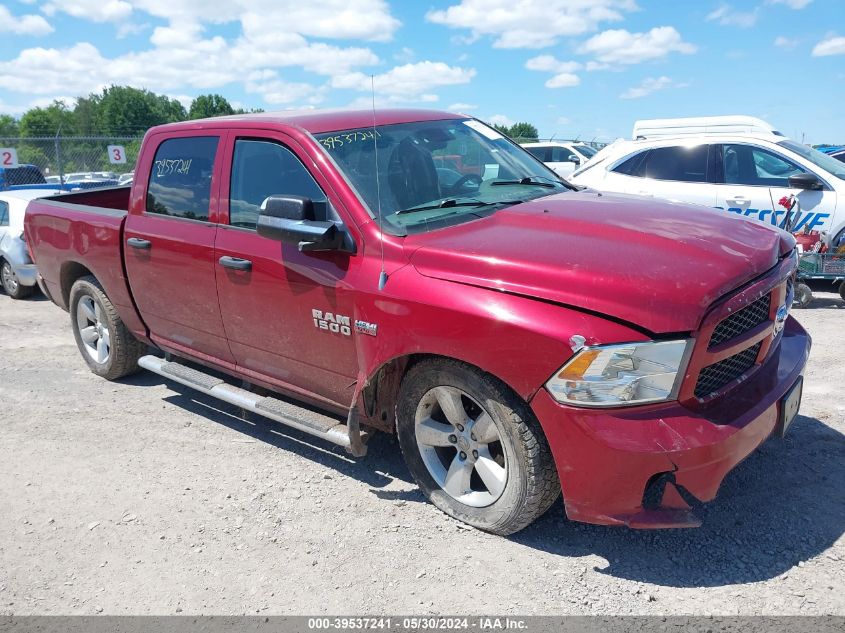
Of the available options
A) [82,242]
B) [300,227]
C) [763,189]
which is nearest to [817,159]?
[763,189]

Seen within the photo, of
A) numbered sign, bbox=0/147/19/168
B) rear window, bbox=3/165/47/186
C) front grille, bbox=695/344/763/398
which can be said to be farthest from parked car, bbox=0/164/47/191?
front grille, bbox=695/344/763/398

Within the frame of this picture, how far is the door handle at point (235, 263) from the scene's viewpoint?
3.95 m

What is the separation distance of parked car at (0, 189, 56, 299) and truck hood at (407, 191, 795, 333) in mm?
7730

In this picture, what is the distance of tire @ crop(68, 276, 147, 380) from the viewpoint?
5469 mm

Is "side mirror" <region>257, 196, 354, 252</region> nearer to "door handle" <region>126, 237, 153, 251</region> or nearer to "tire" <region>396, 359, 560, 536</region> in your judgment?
"tire" <region>396, 359, 560, 536</region>

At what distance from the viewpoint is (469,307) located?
2980 millimetres

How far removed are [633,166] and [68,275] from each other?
659 centimetres

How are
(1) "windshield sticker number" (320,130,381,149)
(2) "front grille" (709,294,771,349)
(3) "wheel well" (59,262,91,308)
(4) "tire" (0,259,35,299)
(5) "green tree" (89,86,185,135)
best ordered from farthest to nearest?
1. (5) "green tree" (89,86,185,135)
2. (4) "tire" (0,259,35,299)
3. (3) "wheel well" (59,262,91,308)
4. (1) "windshield sticker number" (320,130,381,149)
5. (2) "front grille" (709,294,771,349)

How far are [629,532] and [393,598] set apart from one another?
3.99 ft

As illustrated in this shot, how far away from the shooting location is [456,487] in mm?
3441

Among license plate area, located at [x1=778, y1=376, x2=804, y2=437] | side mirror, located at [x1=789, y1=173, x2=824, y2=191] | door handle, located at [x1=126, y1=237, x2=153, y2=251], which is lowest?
license plate area, located at [x1=778, y1=376, x2=804, y2=437]

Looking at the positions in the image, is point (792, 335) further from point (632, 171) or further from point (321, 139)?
point (632, 171)

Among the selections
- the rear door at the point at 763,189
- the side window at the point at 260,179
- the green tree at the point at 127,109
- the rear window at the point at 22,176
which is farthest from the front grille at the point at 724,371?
the green tree at the point at 127,109

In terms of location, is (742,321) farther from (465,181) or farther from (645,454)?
(465,181)
